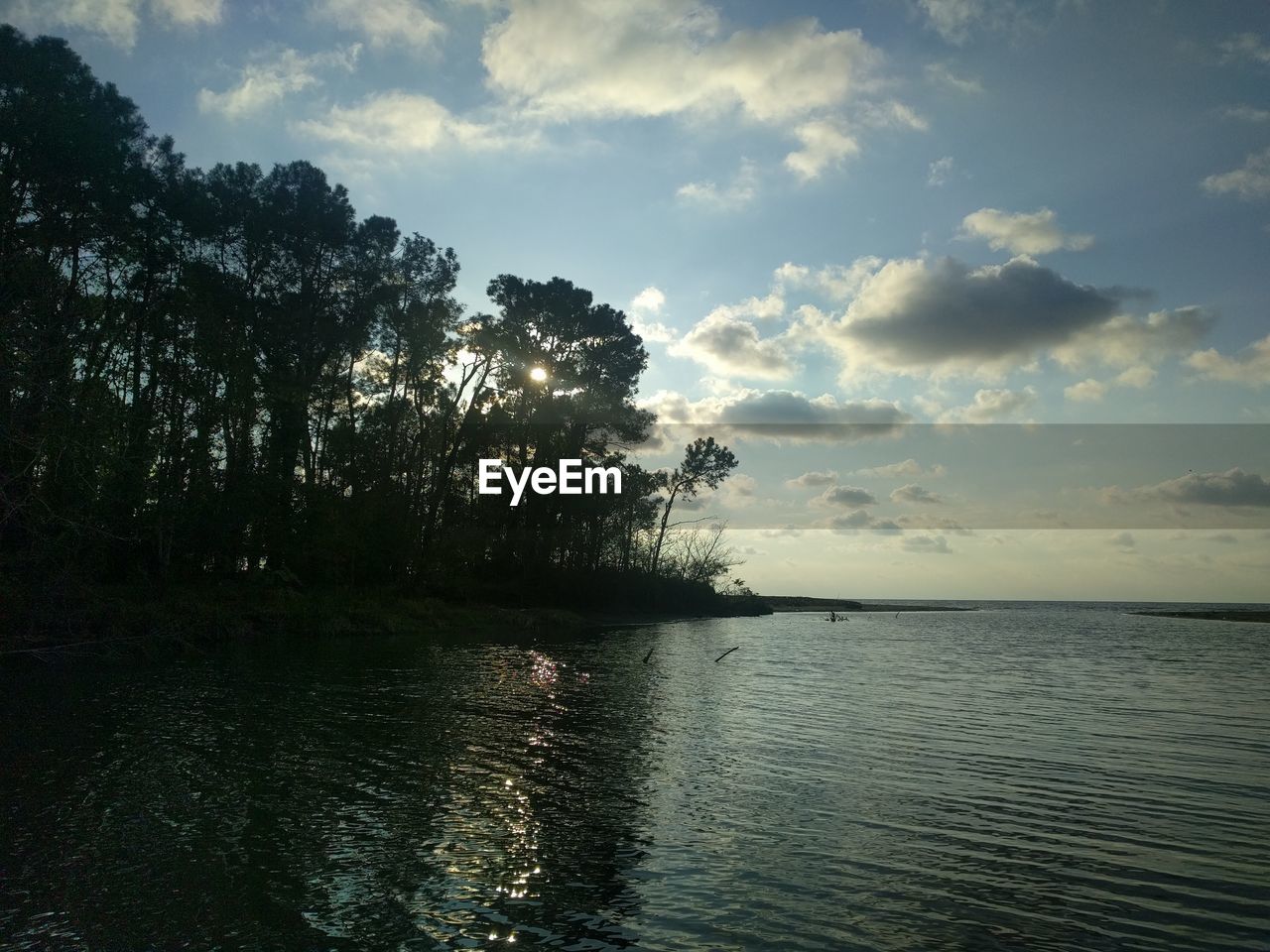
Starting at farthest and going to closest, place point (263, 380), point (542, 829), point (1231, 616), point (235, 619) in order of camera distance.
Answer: point (1231, 616), point (263, 380), point (235, 619), point (542, 829)

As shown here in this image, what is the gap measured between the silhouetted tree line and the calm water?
20.5 ft

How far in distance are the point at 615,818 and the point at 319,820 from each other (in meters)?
3.72

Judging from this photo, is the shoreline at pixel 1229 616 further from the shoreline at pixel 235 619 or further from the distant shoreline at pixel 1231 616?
the shoreline at pixel 235 619

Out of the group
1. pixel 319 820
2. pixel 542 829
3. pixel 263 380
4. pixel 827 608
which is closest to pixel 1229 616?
pixel 827 608

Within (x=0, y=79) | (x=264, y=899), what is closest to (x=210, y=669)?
(x=264, y=899)

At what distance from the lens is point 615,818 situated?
35.0 feet

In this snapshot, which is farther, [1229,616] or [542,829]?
[1229,616]

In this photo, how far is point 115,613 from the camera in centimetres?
2809

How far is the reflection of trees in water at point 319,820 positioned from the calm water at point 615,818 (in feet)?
0.16

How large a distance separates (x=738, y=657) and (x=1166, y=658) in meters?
19.7

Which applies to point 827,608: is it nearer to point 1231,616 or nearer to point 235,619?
point 1231,616

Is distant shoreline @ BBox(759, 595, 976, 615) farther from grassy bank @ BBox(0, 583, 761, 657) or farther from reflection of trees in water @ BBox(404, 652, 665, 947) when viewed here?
reflection of trees in water @ BBox(404, 652, 665, 947)

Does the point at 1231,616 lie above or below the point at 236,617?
below

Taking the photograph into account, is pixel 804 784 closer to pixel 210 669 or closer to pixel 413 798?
pixel 413 798
